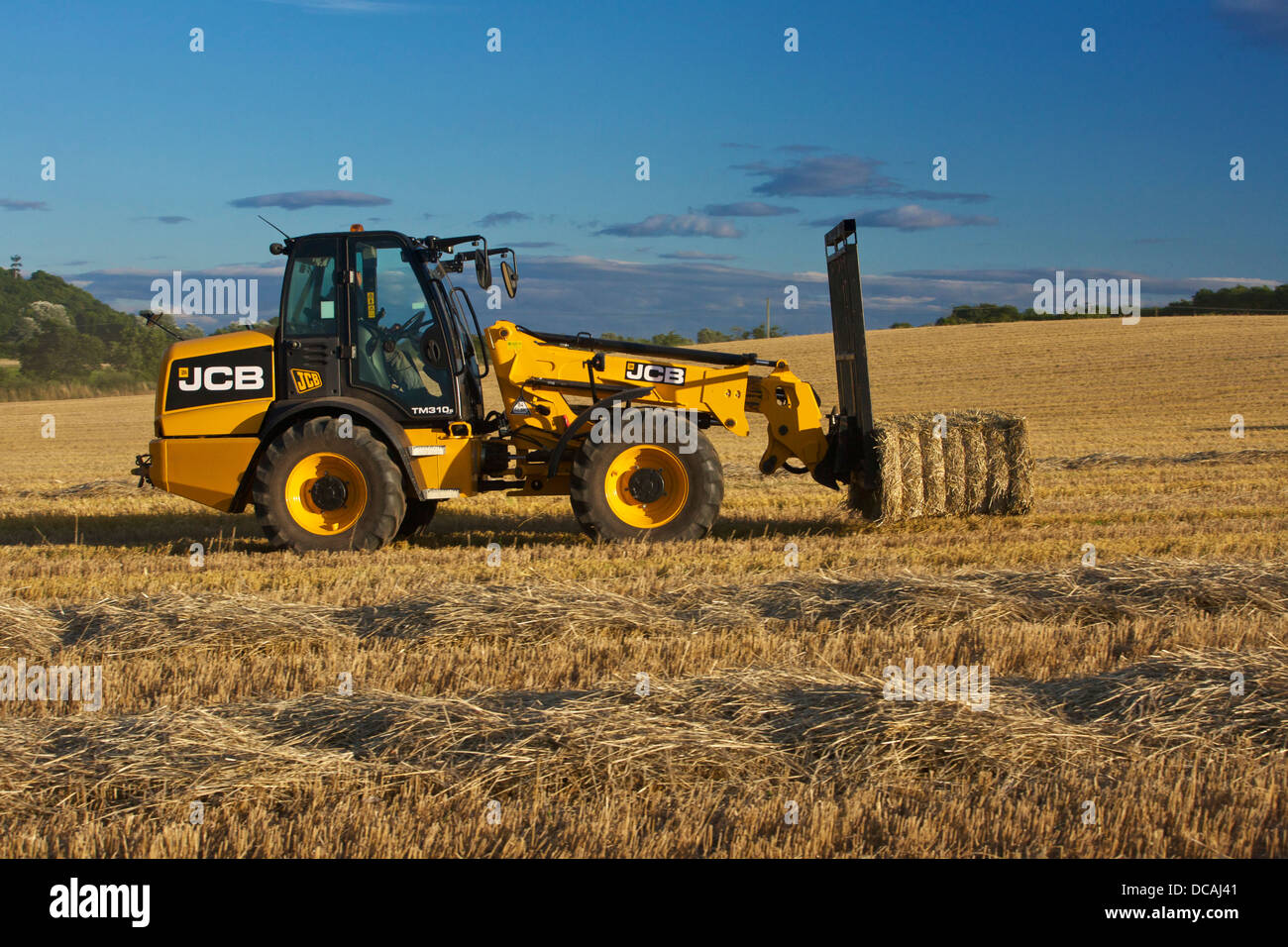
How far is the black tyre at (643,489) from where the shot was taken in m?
8.85

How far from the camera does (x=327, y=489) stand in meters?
8.86

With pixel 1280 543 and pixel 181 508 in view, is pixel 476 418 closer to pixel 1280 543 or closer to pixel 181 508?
pixel 181 508

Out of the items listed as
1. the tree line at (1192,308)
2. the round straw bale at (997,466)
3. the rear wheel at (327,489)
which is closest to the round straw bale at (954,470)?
the round straw bale at (997,466)

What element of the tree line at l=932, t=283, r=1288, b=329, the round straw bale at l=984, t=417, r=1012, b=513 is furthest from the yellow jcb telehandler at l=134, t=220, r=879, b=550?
the tree line at l=932, t=283, r=1288, b=329

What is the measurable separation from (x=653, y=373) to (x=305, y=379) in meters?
2.81

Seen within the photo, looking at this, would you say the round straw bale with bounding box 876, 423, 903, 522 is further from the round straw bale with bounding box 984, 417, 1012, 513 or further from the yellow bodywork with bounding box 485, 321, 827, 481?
the round straw bale with bounding box 984, 417, 1012, 513

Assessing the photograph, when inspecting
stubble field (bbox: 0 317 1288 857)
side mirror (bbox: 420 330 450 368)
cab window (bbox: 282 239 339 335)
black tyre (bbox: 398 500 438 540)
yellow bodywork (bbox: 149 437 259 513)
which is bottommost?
stubble field (bbox: 0 317 1288 857)

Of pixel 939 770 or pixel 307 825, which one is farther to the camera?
pixel 939 770

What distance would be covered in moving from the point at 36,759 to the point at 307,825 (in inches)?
48.2

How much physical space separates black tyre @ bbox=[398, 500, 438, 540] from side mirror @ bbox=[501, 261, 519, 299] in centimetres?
221

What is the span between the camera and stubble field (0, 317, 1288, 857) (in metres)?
3.64

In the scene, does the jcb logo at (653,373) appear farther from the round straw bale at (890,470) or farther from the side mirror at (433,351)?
the round straw bale at (890,470)

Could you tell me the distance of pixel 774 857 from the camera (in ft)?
11.3
